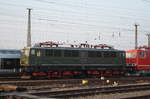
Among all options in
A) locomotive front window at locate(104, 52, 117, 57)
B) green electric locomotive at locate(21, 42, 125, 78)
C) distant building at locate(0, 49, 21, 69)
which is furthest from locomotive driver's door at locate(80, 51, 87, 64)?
distant building at locate(0, 49, 21, 69)

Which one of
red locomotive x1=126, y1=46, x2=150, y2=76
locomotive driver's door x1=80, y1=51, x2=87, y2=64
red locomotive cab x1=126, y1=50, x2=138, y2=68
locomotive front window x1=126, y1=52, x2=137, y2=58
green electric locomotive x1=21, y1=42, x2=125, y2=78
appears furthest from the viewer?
locomotive front window x1=126, y1=52, x2=137, y2=58

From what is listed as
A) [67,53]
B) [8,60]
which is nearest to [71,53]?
[67,53]

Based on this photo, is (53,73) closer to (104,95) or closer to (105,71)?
(105,71)

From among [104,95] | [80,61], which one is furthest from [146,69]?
[104,95]

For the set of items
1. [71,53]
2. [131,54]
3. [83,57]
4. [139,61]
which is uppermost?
[71,53]

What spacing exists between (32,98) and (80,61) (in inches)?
768

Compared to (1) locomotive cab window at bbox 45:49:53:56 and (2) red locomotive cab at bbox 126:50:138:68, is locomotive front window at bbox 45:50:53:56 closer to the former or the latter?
(1) locomotive cab window at bbox 45:49:53:56

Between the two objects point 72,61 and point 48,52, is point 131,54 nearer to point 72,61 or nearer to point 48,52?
point 72,61

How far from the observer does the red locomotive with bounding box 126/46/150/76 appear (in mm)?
33750

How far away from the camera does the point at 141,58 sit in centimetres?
3394

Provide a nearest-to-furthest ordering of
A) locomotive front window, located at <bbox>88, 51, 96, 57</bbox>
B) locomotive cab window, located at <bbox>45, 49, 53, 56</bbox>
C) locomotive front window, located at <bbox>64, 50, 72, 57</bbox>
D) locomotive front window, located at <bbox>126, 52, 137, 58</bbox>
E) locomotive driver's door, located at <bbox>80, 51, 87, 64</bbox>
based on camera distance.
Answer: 1. locomotive cab window, located at <bbox>45, 49, 53, 56</bbox>
2. locomotive front window, located at <bbox>64, 50, 72, 57</bbox>
3. locomotive driver's door, located at <bbox>80, 51, 87, 64</bbox>
4. locomotive front window, located at <bbox>88, 51, 96, 57</bbox>
5. locomotive front window, located at <bbox>126, 52, 137, 58</bbox>

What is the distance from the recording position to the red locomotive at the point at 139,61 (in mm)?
33750

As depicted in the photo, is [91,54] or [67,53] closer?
[67,53]

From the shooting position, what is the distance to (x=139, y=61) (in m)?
33.8
